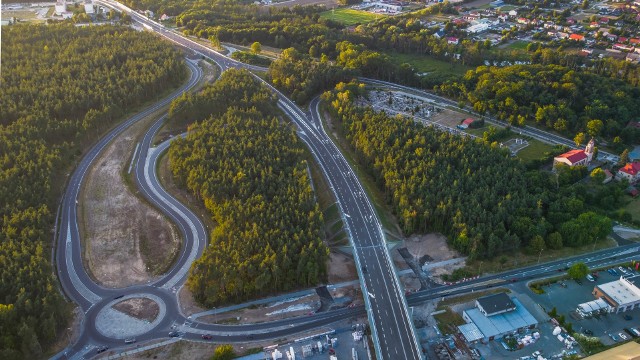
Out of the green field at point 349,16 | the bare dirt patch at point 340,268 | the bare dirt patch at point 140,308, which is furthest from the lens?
the green field at point 349,16

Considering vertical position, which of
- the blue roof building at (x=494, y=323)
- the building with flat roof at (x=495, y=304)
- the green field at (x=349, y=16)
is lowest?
the blue roof building at (x=494, y=323)

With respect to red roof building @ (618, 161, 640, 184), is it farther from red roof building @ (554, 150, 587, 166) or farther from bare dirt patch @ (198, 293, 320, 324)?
bare dirt patch @ (198, 293, 320, 324)

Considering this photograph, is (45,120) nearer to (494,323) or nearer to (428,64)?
(494,323)

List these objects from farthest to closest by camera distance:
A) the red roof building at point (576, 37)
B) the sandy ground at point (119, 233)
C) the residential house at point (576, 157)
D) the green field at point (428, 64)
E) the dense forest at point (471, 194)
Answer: the red roof building at point (576, 37) < the green field at point (428, 64) < the residential house at point (576, 157) < the dense forest at point (471, 194) < the sandy ground at point (119, 233)

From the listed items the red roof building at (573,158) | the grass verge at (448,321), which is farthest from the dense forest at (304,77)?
the grass verge at (448,321)

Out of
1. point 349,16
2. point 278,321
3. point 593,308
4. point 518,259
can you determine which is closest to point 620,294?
point 593,308

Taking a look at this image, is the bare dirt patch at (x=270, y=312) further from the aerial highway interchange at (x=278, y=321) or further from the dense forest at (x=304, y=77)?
the dense forest at (x=304, y=77)
